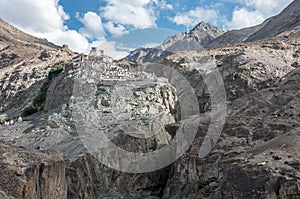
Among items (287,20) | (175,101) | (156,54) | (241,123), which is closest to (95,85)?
(175,101)

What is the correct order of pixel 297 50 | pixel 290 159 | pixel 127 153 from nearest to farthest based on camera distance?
pixel 290 159 → pixel 127 153 → pixel 297 50

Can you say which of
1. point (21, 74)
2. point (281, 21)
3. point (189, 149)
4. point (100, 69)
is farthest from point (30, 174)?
point (281, 21)

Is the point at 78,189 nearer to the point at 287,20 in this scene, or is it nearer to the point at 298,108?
the point at 298,108

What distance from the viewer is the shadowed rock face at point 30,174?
8688mm

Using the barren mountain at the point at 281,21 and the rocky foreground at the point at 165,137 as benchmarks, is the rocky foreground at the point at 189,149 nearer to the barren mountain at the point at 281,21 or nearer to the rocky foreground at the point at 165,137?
the rocky foreground at the point at 165,137

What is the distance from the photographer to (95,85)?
37.1 meters

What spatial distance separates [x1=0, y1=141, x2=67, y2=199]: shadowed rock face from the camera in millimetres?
8688

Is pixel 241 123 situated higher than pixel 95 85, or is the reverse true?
pixel 95 85

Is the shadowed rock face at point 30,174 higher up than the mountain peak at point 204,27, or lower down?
lower down

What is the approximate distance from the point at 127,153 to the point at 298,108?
9716 millimetres

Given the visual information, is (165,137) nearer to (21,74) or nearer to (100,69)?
(100,69)

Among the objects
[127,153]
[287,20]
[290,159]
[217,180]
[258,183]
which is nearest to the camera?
[258,183]

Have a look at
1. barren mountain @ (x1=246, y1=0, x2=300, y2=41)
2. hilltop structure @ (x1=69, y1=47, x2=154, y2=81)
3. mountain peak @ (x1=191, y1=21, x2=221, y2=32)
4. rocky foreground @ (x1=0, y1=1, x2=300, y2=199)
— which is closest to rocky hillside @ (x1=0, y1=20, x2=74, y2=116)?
rocky foreground @ (x1=0, y1=1, x2=300, y2=199)

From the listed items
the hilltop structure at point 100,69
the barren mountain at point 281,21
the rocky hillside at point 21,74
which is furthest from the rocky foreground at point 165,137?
the barren mountain at point 281,21
